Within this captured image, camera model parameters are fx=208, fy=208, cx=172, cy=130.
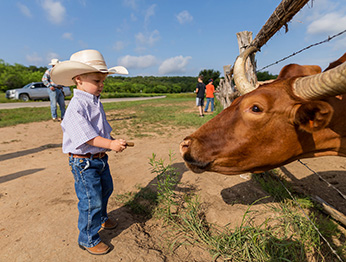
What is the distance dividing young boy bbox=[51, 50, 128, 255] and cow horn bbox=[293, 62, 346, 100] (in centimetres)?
144

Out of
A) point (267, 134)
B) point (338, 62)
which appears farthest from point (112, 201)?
point (338, 62)

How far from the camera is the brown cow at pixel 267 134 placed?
148cm

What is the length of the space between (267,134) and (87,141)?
4.88ft

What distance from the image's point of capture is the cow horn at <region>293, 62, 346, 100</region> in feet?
3.55

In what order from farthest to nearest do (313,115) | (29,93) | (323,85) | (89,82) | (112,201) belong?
(29,93) → (112,201) → (89,82) → (313,115) → (323,85)

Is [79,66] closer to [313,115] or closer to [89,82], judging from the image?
[89,82]

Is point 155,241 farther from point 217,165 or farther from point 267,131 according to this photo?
point 267,131

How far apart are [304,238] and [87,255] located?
6.77 ft

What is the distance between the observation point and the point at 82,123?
6.09 ft

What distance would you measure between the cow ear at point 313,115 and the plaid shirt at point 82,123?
1634 mm

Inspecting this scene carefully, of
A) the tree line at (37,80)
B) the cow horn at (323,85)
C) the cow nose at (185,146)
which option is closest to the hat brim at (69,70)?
the cow nose at (185,146)

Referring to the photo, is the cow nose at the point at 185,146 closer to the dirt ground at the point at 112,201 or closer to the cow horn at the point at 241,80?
the cow horn at the point at 241,80

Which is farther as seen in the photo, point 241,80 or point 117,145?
point 241,80

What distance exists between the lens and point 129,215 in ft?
8.52
